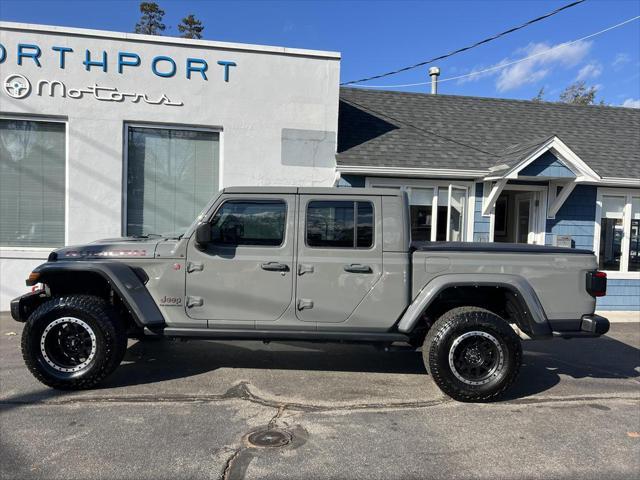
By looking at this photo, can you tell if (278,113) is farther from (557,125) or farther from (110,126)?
(557,125)

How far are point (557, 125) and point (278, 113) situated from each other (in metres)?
6.63

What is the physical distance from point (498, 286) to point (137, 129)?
22.7 ft

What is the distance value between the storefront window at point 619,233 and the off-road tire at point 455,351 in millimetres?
6488

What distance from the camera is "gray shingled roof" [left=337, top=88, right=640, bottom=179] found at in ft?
30.6

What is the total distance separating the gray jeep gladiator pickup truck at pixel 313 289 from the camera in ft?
15.4

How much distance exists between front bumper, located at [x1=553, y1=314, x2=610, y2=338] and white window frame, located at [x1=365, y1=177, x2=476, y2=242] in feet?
15.2

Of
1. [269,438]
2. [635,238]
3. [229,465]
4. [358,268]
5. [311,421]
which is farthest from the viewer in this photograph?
[635,238]

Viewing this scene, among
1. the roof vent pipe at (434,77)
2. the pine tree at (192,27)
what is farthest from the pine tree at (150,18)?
the roof vent pipe at (434,77)

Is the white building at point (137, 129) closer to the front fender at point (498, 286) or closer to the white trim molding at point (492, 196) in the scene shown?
the white trim molding at point (492, 196)

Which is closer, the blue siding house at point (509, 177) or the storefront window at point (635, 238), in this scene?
the blue siding house at point (509, 177)

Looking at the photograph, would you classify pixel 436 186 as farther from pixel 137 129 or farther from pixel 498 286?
pixel 137 129

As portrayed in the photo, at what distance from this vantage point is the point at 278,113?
9.02 metres

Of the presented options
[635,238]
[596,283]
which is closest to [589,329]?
[596,283]

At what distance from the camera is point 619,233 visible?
9953mm
